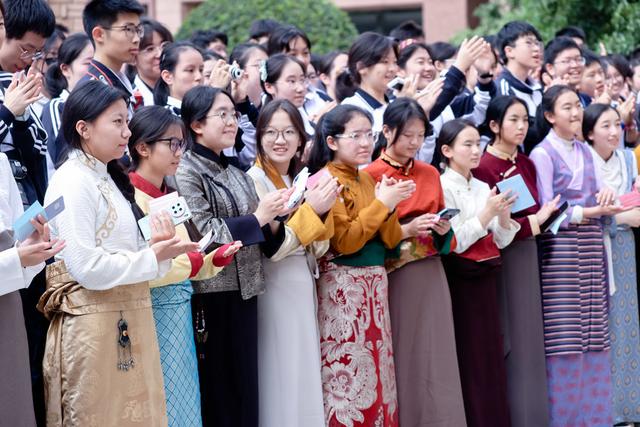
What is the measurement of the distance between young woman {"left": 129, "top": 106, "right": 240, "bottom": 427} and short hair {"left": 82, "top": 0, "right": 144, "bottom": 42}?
0.92 meters

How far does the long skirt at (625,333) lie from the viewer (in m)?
6.64

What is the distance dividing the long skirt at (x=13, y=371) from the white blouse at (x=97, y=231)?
10.6 inches

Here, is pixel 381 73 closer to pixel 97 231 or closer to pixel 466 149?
pixel 466 149

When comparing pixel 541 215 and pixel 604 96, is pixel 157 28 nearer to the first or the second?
pixel 541 215

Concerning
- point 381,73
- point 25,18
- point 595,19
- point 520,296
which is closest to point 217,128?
point 25,18

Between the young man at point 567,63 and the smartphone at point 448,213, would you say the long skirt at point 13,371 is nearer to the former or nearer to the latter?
the smartphone at point 448,213

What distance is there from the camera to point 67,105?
426 centimetres

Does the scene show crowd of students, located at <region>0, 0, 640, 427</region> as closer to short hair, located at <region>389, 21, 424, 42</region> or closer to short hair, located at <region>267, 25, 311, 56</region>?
short hair, located at <region>267, 25, 311, 56</region>

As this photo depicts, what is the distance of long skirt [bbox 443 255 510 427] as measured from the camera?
582 cm

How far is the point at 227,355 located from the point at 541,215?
2.13 metres

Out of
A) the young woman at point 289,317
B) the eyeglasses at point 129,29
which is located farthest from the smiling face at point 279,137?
the eyeglasses at point 129,29

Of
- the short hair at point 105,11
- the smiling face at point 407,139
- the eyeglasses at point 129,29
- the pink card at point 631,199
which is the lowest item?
the pink card at point 631,199

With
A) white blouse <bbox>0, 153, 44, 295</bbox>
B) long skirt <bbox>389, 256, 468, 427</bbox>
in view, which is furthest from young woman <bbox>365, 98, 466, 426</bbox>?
white blouse <bbox>0, 153, 44, 295</bbox>

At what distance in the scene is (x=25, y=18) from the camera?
15.5 feet
